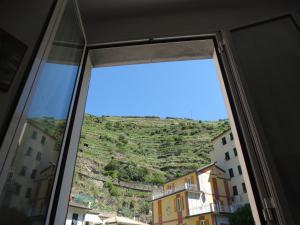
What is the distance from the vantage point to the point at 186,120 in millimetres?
4641

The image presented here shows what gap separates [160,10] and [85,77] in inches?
31.0

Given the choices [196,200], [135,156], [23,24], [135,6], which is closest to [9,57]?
[23,24]

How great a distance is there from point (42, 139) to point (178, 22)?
4.23 feet

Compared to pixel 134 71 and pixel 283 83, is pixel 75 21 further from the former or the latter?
pixel 134 71

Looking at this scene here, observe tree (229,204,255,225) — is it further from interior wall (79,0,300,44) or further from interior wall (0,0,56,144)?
interior wall (0,0,56,144)

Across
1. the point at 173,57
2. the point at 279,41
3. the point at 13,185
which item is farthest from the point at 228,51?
the point at 13,185

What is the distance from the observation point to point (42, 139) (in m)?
0.87

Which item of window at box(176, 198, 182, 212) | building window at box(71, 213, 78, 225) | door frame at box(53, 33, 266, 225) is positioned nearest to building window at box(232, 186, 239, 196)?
window at box(176, 198, 182, 212)

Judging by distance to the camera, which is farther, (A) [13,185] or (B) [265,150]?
(B) [265,150]

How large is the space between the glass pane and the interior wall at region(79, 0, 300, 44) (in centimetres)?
38

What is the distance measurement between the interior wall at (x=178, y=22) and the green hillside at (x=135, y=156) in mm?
1379

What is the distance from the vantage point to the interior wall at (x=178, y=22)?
5.18ft

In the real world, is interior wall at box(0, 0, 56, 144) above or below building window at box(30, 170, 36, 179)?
above

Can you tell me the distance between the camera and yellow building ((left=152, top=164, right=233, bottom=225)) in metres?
2.28
